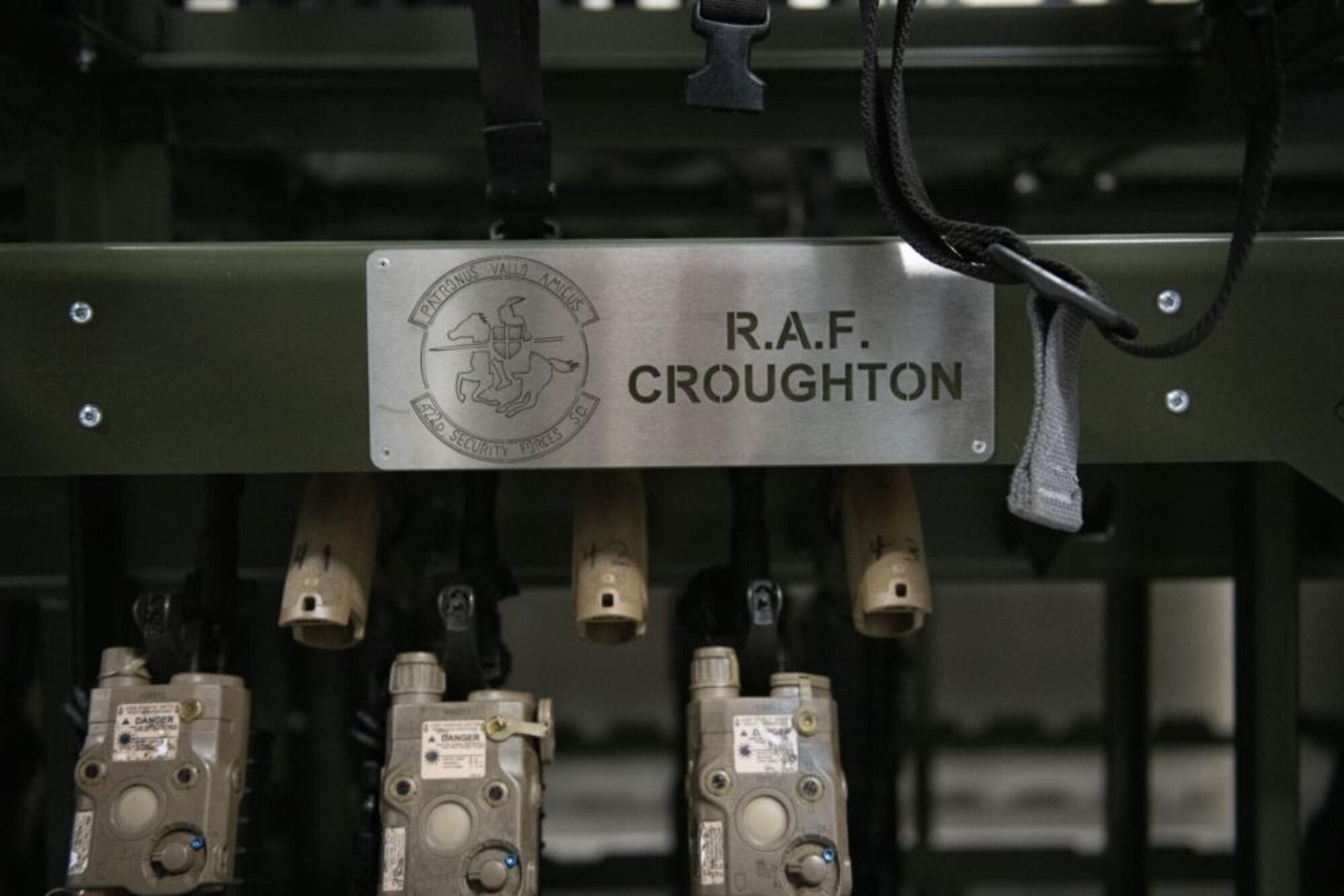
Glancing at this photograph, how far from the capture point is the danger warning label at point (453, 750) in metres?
0.75

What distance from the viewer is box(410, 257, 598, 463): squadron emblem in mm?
725

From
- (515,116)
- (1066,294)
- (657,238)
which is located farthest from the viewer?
(657,238)

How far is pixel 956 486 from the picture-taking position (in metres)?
1.15

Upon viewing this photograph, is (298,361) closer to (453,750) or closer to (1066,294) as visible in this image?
(453,750)

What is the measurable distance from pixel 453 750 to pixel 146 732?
7.9 inches

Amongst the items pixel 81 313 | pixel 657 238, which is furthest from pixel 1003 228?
pixel 81 313

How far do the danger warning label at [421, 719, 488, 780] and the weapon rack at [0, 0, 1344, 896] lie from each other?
0.19 metres

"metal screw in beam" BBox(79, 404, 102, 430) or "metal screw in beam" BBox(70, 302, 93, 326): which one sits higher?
"metal screw in beam" BBox(70, 302, 93, 326)

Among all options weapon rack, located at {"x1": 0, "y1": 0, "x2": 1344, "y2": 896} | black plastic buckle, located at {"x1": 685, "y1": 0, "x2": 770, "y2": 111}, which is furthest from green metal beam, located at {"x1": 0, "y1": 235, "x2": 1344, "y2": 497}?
black plastic buckle, located at {"x1": 685, "y1": 0, "x2": 770, "y2": 111}

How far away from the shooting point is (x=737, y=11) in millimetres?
736

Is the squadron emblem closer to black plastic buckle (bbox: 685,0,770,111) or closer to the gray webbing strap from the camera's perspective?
black plastic buckle (bbox: 685,0,770,111)

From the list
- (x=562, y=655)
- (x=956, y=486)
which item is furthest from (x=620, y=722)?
(x=956, y=486)

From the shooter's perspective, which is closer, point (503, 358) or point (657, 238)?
point (503, 358)

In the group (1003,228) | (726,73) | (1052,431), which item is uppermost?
(726,73)
